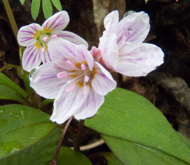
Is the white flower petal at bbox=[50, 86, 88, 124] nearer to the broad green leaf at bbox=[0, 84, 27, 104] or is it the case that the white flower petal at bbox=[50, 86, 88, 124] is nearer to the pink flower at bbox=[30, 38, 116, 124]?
the pink flower at bbox=[30, 38, 116, 124]

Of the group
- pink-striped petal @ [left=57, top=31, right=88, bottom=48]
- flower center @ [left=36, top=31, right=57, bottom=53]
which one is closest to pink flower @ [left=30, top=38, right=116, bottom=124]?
pink-striped petal @ [left=57, top=31, right=88, bottom=48]

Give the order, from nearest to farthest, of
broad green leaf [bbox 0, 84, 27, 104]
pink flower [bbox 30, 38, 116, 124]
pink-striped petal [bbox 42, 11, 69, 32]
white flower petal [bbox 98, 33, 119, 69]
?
white flower petal [bbox 98, 33, 119, 69]
pink flower [bbox 30, 38, 116, 124]
pink-striped petal [bbox 42, 11, 69, 32]
broad green leaf [bbox 0, 84, 27, 104]

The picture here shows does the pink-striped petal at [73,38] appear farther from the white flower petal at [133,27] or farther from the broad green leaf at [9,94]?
the broad green leaf at [9,94]

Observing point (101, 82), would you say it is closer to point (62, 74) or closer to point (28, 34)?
point (62, 74)

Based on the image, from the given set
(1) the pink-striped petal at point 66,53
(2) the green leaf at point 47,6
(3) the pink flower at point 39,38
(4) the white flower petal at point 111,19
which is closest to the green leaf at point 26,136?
(3) the pink flower at point 39,38

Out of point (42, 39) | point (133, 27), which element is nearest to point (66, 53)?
point (133, 27)

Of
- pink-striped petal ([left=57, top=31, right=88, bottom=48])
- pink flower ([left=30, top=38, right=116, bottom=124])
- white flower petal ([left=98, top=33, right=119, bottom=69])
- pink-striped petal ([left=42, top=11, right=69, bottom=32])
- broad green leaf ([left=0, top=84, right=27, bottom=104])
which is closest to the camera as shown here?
white flower petal ([left=98, top=33, right=119, bottom=69])
